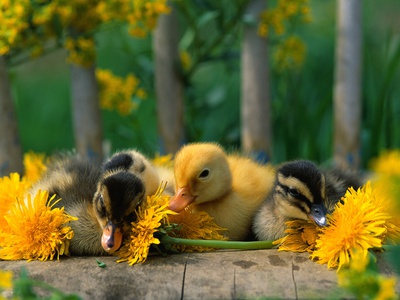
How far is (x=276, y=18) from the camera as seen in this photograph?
3.73m

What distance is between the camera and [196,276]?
2244mm

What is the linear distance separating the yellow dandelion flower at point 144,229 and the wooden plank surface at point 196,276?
4cm

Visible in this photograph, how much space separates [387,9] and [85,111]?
11.4ft

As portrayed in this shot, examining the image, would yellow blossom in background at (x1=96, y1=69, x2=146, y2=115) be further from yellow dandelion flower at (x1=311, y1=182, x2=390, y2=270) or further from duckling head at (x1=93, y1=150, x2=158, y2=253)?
yellow dandelion flower at (x1=311, y1=182, x2=390, y2=270)

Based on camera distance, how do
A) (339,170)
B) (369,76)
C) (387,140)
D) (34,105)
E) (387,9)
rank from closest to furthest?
1. (339,170)
2. (387,140)
3. (369,76)
4. (34,105)
5. (387,9)

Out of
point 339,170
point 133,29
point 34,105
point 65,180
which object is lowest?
point 34,105

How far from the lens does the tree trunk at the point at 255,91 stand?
12.7 feet

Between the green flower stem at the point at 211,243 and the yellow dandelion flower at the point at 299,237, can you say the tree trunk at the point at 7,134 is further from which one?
the yellow dandelion flower at the point at 299,237

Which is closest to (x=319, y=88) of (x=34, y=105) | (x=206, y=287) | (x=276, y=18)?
(x=276, y=18)

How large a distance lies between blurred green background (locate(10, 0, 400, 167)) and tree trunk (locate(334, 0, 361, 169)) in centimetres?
21

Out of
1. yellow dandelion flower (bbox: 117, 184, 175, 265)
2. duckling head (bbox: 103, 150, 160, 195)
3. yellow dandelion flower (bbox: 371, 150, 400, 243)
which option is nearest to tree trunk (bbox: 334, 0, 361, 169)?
yellow dandelion flower (bbox: 371, 150, 400, 243)

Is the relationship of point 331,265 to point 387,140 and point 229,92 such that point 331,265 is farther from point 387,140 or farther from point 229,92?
point 229,92

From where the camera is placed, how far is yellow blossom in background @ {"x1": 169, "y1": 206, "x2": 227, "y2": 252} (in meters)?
2.54

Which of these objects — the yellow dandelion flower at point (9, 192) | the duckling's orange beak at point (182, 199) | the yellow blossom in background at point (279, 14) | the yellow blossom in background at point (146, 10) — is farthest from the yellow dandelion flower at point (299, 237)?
the yellow blossom in background at point (279, 14)
